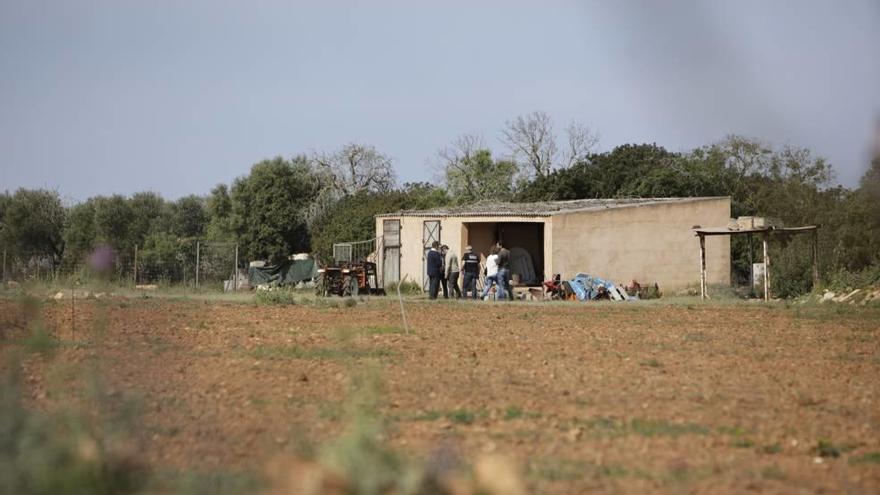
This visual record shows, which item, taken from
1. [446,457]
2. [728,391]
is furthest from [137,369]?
[446,457]

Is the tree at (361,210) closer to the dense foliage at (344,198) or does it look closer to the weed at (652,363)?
the dense foliage at (344,198)

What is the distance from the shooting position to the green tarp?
5016 centimetres

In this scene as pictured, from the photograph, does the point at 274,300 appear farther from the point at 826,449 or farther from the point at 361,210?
the point at 361,210

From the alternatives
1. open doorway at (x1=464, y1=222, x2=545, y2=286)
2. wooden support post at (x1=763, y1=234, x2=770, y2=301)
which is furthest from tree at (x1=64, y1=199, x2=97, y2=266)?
wooden support post at (x1=763, y1=234, x2=770, y2=301)

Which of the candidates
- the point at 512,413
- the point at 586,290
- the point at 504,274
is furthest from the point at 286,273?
the point at 512,413

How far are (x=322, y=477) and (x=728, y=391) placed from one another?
26.9 feet

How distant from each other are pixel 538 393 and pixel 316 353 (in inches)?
183

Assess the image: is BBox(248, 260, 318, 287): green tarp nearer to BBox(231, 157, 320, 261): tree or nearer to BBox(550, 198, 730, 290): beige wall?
BBox(550, 198, 730, 290): beige wall

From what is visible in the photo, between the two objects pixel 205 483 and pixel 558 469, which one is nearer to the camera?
pixel 205 483

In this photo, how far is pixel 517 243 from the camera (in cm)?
4753

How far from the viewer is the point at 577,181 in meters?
66.1

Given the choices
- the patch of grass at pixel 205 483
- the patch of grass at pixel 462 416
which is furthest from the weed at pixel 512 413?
the patch of grass at pixel 205 483

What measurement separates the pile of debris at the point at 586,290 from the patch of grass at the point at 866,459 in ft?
92.7

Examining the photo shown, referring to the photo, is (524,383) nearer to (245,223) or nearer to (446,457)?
(446,457)
